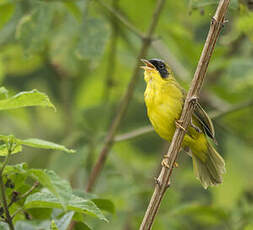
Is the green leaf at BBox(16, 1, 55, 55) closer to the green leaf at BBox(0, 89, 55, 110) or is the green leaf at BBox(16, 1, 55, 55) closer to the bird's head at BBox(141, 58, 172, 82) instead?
the bird's head at BBox(141, 58, 172, 82)

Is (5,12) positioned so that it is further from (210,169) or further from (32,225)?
(32,225)

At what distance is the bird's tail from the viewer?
4070 mm

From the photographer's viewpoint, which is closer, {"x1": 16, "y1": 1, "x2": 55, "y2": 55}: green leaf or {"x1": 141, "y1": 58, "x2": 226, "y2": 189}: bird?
{"x1": 141, "y1": 58, "x2": 226, "y2": 189}: bird

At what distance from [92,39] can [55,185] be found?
2109 millimetres

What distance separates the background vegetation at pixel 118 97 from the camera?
13.5 ft

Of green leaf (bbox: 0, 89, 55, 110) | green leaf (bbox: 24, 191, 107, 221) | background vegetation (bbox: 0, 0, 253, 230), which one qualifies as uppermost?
green leaf (bbox: 0, 89, 55, 110)

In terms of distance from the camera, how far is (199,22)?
6.78 metres

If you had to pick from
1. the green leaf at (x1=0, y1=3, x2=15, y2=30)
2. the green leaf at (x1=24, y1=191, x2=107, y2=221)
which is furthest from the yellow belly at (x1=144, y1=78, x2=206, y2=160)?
the green leaf at (x1=24, y1=191, x2=107, y2=221)

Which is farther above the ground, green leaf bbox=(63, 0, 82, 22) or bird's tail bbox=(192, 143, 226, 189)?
green leaf bbox=(63, 0, 82, 22)

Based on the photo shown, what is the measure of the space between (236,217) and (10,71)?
2784 mm

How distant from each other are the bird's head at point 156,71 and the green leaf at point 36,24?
728 mm

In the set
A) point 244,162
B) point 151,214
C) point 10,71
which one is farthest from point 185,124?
point 10,71

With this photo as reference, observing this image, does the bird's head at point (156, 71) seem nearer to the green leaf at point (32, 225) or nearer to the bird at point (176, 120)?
the bird at point (176, 120)

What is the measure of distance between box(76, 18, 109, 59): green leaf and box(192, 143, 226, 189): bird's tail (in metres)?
1.04
